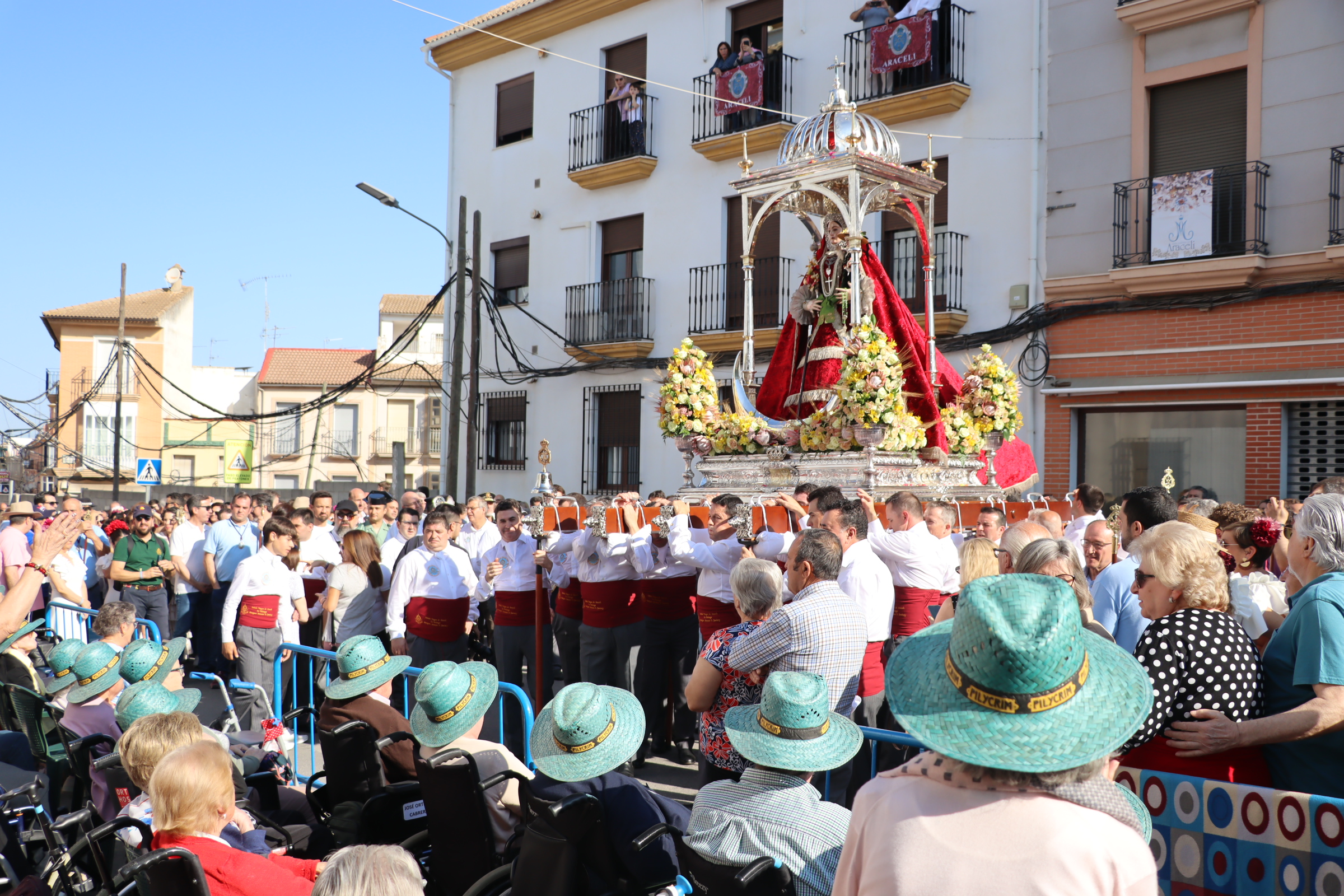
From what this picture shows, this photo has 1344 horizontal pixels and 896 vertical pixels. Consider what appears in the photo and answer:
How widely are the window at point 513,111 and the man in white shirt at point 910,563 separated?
Answer: 14.3 m

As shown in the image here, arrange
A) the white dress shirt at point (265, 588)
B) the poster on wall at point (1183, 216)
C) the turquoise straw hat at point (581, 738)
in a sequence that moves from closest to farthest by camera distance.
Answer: the turquoise straw hat at point (581, 738) → the white dress shirt at point (265, 588) → the poster on wall at point (1183, 216)

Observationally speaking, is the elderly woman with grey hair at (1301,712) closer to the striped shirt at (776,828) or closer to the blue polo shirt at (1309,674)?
the blue polo shirt at (1309,674)

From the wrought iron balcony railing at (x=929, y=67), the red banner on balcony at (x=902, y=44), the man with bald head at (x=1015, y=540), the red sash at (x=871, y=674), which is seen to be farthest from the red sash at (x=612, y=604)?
the red banner on balcony at (x=902, y=44)

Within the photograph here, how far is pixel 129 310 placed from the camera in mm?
38219

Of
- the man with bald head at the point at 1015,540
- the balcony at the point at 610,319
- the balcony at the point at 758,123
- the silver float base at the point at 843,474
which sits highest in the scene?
the balcony at the point at 758,123

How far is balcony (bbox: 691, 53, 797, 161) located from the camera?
14.7m

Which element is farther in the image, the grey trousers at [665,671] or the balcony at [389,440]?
the balcony at [389,440]

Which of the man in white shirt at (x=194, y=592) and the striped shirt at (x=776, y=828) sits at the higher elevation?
the striped shirt at (x=776, y=828)

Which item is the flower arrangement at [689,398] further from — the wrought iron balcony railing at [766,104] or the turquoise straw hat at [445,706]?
the wrought iron balcony railing at [766,104]

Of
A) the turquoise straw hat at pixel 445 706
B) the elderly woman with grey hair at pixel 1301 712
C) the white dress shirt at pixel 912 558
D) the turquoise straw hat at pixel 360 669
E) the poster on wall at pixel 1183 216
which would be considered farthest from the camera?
the poster on wall at pixel 1183 216

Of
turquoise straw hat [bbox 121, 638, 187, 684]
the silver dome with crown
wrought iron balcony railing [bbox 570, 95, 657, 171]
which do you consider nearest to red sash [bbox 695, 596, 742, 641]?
turquoise straw hat [bbox 121, 638, 187, 684]

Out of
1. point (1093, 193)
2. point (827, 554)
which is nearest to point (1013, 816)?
point (827, 554)

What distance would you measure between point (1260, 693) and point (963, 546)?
2.01 m

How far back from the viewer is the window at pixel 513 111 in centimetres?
1884
